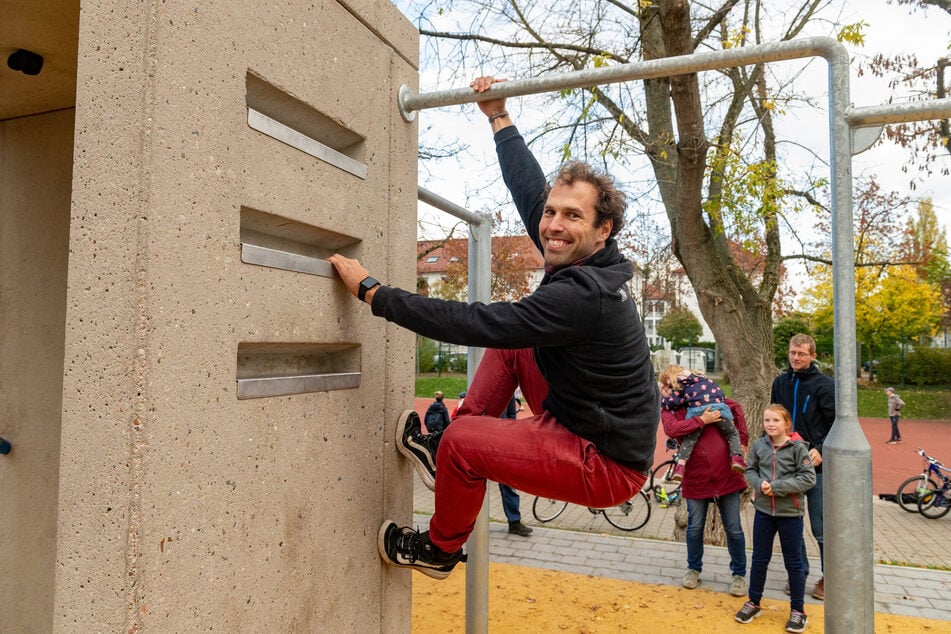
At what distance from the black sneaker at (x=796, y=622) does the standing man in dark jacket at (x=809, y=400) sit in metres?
0.99

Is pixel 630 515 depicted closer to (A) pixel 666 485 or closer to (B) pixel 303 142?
(A) pixel 666 485

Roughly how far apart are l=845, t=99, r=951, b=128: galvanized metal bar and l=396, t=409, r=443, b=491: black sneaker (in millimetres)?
1910

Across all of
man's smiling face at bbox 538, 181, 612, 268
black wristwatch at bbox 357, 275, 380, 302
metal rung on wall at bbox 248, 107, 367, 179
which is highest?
metal rung on wall at bbox 248, 107, 367, 179

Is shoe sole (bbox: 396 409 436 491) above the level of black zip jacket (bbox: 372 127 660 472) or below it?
below

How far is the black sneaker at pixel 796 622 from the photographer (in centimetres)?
457

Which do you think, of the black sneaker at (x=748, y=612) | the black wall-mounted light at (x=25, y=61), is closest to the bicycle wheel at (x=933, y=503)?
the black sneaker at (x=748, y=612)

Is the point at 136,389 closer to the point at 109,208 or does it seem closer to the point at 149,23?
the point at 109,208

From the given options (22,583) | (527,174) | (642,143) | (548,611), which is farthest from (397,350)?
(642,143)

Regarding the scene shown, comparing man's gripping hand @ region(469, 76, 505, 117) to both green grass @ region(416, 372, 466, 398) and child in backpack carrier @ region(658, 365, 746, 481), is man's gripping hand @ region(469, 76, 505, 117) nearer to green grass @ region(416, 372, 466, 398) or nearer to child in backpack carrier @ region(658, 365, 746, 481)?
child in backpack carrier @ region(658, 365, 746, 481)

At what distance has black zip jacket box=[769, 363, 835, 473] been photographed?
18.5 ft

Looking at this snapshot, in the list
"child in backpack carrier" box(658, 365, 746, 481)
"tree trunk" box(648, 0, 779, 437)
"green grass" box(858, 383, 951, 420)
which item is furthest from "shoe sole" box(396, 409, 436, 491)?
"green grass" box(858, 383, 951, 420)

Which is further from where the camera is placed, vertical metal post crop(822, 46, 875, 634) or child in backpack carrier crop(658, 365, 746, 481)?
child in backpack carrier crop(658, 365, 746, 481)

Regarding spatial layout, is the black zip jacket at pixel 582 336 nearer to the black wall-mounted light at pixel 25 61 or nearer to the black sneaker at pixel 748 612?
the black wall-mounted light at pixel 25 61

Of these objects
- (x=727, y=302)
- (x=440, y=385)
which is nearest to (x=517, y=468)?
(x=727, y=302)
